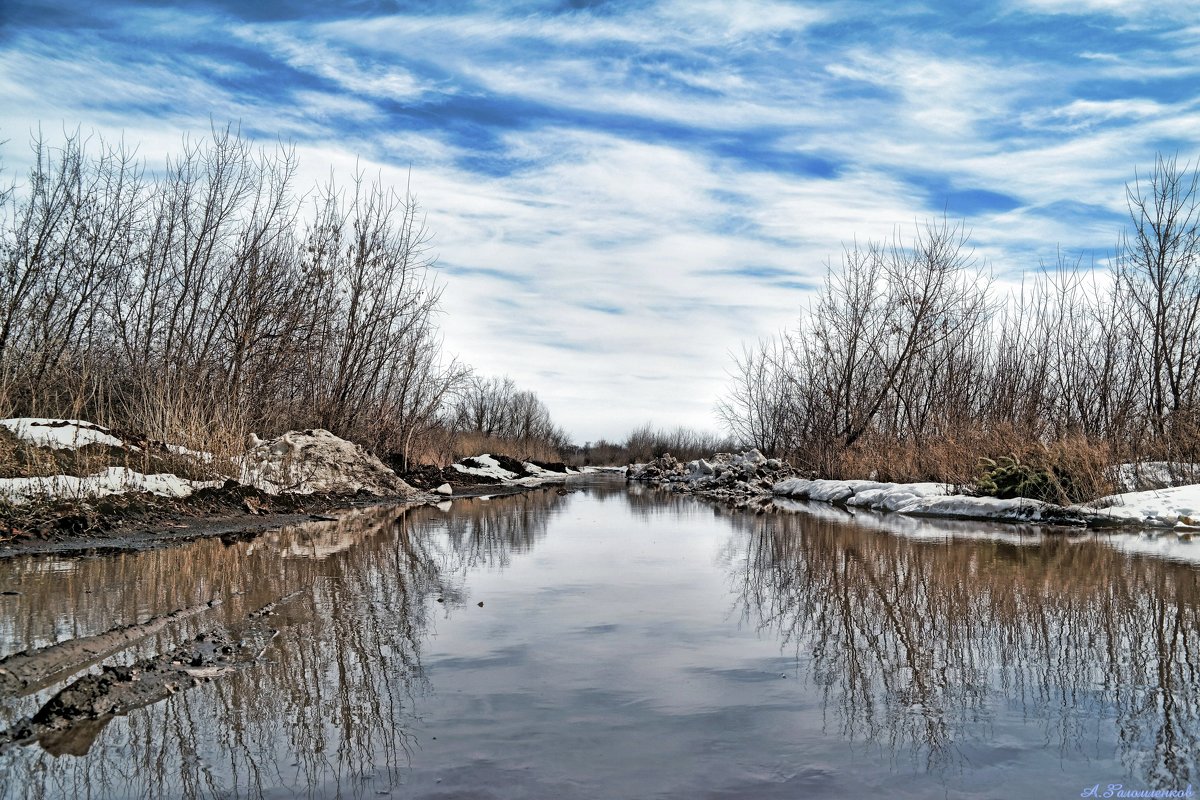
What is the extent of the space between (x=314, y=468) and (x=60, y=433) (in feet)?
17.1

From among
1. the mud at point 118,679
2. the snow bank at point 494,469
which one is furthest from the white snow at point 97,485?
the snow bank at point 494,469

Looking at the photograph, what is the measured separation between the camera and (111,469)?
9.79m

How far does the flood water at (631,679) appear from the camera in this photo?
2.78 meters

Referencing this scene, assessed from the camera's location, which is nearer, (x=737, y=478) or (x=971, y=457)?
(x=971, y=457)

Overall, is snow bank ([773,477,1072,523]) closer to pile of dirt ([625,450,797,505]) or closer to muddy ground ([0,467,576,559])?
pile of dirt ([625,450,797,505])

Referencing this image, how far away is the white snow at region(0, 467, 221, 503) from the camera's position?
27.6 feet

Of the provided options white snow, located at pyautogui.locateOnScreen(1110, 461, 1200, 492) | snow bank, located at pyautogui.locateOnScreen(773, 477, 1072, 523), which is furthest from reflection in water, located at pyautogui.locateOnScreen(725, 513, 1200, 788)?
white snow, located at pyautogui.locateOnScreen(1110, 461, 1200, 492)

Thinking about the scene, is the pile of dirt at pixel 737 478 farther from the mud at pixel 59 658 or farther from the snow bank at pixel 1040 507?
the mud at pixel 59 658

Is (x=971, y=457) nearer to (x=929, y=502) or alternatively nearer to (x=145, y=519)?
(x=929, y=502)

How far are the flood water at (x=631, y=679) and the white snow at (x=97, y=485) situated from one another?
181cm

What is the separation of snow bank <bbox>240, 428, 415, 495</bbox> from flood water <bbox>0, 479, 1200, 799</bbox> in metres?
5.42

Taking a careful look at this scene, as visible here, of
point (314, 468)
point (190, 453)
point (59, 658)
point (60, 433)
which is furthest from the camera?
point (314, 468)

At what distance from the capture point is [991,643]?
4.59 meters

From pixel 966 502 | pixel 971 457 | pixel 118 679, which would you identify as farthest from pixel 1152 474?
pixel 118 679
